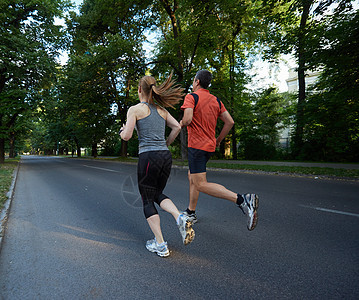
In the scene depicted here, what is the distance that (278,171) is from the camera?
9.70 metres

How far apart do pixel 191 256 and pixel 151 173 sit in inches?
41.5

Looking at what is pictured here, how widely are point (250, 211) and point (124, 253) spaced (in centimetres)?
163

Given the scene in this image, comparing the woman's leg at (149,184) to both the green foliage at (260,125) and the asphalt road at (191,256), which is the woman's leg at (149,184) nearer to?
the asphalt road at (191,256)

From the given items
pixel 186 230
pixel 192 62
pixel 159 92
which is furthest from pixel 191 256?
pixel 192 62

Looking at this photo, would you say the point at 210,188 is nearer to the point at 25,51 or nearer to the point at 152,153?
the point at 152,153

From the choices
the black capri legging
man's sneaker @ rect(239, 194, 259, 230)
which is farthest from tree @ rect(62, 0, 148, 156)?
man's sneaker @ rect(239, 194, 259, 230)

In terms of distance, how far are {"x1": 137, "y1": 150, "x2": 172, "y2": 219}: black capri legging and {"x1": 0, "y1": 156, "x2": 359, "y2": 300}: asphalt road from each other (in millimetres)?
633

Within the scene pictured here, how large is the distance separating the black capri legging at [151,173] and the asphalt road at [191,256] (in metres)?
0.63

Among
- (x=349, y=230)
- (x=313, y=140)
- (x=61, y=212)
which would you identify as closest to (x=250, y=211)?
(x=349, y=230)

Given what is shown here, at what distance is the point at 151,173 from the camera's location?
7.97 feet

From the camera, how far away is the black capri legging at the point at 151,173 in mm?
2422

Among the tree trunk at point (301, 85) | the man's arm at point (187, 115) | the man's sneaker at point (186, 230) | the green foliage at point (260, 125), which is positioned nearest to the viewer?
the man's sneaker at point (186, 230)

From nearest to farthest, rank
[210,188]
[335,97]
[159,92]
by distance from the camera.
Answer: [159,92] → [210,188] → [335,97]

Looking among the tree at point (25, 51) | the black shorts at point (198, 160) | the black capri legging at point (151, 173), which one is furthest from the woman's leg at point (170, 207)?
the tree at point (25, 51)
